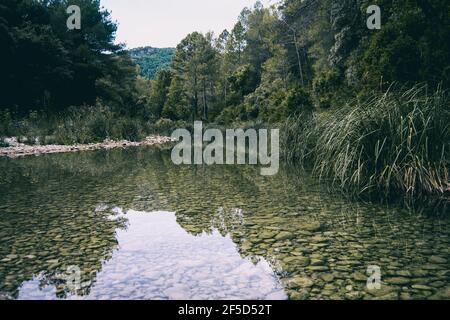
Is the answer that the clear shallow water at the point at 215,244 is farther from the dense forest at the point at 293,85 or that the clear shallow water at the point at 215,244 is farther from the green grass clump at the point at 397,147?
the dense forest at the point at 293,85

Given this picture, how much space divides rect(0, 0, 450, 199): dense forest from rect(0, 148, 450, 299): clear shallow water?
856 millimetres

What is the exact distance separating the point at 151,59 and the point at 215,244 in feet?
307

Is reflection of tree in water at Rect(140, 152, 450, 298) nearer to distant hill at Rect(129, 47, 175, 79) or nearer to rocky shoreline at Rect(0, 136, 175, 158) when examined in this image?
rocky shoreline at Rect(0, 136, 175, 158)

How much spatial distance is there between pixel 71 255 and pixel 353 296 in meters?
2.21

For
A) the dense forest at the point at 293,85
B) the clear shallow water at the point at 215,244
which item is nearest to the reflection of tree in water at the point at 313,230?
the clear shallow water at the point at 215,244

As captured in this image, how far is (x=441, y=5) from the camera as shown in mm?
7078

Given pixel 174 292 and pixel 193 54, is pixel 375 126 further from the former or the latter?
pixel 193 54

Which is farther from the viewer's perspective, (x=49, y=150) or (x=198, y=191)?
(x=49, y=150)

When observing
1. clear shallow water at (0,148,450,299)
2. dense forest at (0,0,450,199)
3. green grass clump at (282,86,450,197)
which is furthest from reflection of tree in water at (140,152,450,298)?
dense forest at (0,0,450,199)

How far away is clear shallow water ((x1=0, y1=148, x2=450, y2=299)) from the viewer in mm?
2484

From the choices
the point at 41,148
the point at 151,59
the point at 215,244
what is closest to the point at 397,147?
the point at 215,244

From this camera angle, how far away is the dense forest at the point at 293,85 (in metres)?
5.01

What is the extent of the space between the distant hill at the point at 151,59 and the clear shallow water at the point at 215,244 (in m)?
74.3
